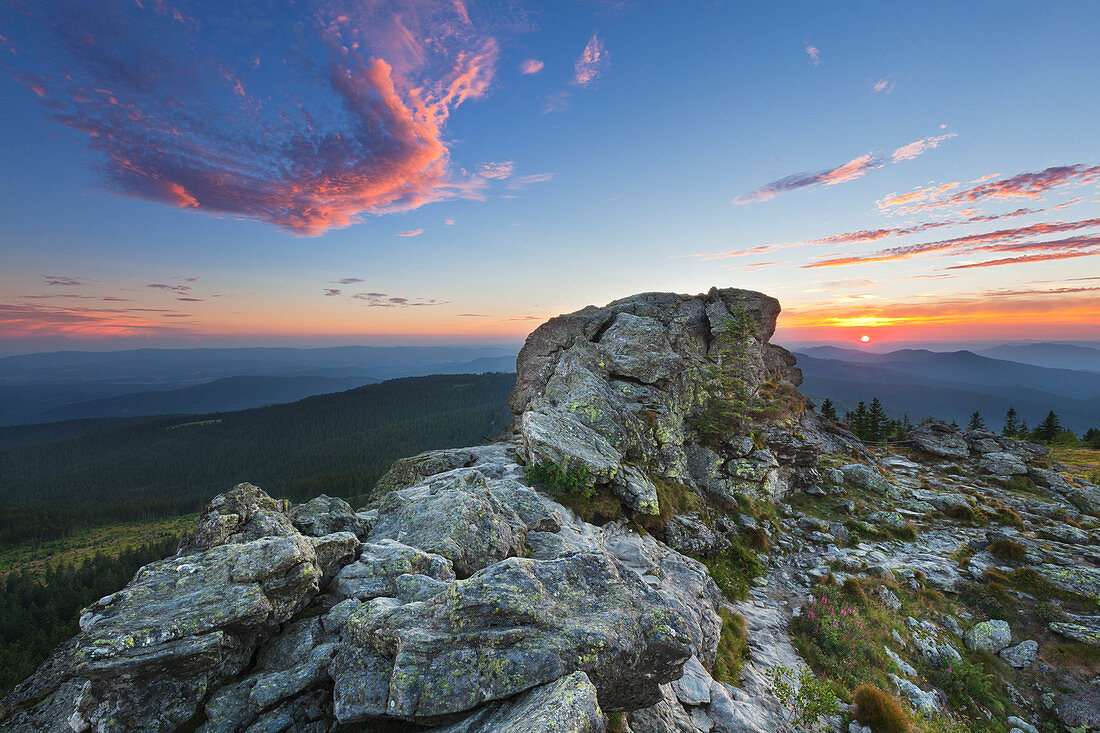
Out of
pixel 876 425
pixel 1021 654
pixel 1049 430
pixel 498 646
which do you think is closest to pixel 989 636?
pixel 1021 654

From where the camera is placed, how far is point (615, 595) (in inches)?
395

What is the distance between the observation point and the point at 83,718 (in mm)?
7645

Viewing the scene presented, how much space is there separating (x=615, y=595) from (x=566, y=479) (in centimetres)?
959

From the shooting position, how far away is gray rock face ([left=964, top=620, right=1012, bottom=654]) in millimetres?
17775

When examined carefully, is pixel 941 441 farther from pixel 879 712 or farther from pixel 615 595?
pixel 615 595

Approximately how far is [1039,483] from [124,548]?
227 metres

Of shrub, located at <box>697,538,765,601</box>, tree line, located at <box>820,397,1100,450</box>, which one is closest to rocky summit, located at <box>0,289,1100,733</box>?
shrub, located at <box>697,538,765,601</box>

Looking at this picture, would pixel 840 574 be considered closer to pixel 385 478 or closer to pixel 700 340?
pixel 700 340

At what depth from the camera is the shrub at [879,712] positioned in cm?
1138

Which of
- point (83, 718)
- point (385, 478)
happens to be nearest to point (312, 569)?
point (83, 718)

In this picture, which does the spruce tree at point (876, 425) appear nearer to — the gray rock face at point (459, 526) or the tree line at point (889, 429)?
the tree line at point (889, 429)

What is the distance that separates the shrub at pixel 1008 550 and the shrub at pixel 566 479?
26734mm

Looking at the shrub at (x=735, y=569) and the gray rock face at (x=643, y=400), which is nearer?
the shrub at (x=735, y=569)

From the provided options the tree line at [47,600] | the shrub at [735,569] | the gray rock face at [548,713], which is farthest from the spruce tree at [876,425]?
the tree line at [47,600]
